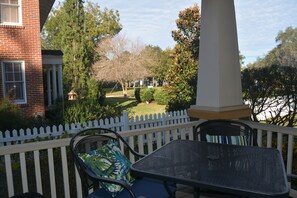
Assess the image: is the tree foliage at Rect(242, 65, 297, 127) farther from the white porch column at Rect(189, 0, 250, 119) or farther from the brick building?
the brick building

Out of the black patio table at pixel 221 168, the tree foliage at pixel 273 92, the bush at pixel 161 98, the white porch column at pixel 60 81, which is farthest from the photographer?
the bush at pixel 161 98

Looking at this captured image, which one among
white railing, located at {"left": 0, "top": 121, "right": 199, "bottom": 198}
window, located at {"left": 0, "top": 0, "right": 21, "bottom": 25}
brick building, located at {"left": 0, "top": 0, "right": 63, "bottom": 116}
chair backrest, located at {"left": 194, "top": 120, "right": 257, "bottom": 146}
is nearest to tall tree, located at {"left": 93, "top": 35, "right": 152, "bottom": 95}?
brick building, located at {"left": 0, "top": 0, "right": 63, "bottom": 116}

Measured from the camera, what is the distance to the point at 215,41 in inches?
120

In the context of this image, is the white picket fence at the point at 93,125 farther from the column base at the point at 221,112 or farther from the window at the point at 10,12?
the window at the point at 10,12

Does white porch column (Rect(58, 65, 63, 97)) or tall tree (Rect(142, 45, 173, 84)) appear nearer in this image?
white porch column (Rect(58, 65, 63, 97))

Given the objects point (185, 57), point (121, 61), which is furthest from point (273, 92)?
point (121, 61)

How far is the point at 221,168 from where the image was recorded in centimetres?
171

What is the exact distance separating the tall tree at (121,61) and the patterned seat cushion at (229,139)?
16.2 metres

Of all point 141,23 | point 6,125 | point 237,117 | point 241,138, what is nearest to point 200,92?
point 237,117

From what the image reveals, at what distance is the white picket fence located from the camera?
5332 mm

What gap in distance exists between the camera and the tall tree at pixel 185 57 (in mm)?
11086

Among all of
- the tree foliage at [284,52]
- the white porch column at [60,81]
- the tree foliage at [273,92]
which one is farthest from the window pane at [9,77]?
the tree foliage at [284,52]

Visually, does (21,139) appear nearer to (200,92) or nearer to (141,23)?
(200,92)

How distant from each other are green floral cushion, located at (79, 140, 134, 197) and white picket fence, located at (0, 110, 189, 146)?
357 cm
